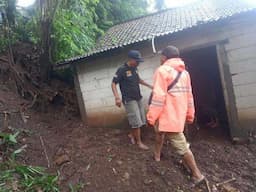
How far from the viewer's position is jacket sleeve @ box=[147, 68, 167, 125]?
4.23m

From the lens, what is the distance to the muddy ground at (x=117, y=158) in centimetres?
468

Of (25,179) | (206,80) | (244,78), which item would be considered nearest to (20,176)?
(25,179)

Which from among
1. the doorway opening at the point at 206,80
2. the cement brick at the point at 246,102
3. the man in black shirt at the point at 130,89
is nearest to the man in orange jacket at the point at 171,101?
the man in black shirt at the point at 130,89

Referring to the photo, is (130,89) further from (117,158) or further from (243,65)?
(243,65)

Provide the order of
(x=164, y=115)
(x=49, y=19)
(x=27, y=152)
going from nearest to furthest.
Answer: (x=164, y=115)
(x=27, y=152)
(x=49, y=19)

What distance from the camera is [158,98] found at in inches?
166

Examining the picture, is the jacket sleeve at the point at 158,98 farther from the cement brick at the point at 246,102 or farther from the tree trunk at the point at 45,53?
the tree trunk at the point at 45,53

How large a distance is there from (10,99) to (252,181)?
505cm

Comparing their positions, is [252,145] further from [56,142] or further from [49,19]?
[49,19]

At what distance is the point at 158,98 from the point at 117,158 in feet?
5.46

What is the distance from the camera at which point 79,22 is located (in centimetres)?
898

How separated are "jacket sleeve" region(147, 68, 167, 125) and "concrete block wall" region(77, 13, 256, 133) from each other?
2.11 metres

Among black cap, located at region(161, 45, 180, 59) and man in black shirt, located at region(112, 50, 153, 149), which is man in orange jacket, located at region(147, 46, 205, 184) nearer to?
black cap, located at region(161, 45, 180, 59)

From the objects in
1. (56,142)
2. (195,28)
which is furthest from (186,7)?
(56,142)
